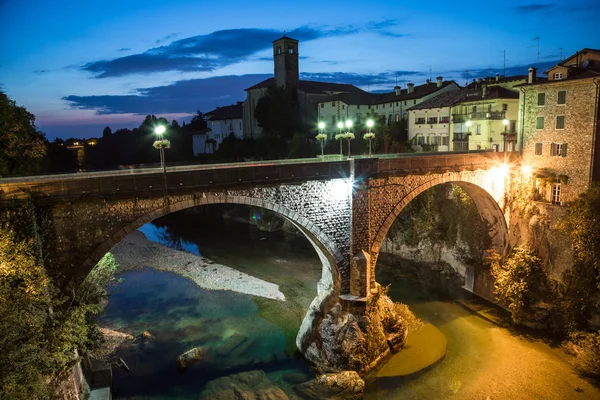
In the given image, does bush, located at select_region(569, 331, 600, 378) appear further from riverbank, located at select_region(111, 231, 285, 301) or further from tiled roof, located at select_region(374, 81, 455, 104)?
tiled roof, located at select_region(374, 81, 455, 104)

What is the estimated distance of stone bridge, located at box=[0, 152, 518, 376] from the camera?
48.3 ft

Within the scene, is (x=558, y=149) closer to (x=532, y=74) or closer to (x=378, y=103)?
(x=532, y=74)

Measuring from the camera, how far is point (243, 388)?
18.3 metres

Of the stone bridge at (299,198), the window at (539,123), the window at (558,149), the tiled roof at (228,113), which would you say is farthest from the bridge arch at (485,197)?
the tiled roof at (228,113)

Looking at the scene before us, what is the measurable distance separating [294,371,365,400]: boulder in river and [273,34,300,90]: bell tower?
167 feet

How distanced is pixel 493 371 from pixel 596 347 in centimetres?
464

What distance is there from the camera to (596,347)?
62.8ft

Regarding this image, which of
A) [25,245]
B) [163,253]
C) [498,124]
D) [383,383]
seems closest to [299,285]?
[383,383]

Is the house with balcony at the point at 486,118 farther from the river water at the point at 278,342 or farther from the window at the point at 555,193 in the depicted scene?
the river water at the point at 278,342

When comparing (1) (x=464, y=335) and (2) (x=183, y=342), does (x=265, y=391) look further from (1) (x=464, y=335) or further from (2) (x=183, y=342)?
(1) (x=464, y=335)

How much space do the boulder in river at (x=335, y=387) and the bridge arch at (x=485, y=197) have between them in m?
7.81

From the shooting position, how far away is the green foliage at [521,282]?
23.6 metres

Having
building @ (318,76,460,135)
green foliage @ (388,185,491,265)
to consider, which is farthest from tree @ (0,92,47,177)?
building @ (318,76,460,135)

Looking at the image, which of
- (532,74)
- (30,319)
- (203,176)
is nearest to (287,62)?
(532,74)
